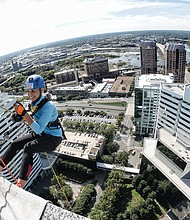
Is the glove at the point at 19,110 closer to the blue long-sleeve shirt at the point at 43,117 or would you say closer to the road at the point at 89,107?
the blue long-sleeve shirt at the point at 43,117

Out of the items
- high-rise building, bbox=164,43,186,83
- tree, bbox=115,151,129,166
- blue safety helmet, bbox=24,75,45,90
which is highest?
blue safety helmet, bbox=24,75,45,90

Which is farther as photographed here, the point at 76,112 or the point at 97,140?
the point at 76,112

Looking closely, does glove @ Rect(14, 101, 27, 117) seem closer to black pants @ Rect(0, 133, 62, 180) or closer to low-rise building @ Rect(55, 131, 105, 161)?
black pants @ Rect(0, 133, 62, 180)

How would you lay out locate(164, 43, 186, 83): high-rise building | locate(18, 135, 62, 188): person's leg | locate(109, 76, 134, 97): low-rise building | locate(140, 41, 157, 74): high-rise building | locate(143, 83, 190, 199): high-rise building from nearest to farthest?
locate(18, 135, 62, 188): person's leg
locate(143, 83, 190, 199): high-rise building
locate(164, 43, 186, 83): high-rise building
locate(109, 76, 134, 97): low-rise building
locate(140, 41, 157, 74): high-rise building

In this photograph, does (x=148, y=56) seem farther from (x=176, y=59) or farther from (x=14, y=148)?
(x=14, y=148)

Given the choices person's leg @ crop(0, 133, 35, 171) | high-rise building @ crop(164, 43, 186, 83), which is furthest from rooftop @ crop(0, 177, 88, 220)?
high-rise building @ crop(164, 43, 186, 83)

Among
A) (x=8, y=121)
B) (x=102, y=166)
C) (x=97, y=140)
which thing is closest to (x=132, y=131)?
(x=97, y=140)

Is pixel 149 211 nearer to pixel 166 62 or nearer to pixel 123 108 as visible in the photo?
pixel 123 108
